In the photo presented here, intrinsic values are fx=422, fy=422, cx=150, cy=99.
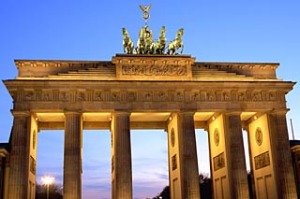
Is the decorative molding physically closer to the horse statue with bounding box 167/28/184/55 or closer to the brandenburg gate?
the brandenburg gate

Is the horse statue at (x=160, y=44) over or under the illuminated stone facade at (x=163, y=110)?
over

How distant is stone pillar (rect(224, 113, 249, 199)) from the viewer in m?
36.6

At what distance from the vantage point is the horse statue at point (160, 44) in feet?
133

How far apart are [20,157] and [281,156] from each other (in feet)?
74.1

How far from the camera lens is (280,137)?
38031 millimetres

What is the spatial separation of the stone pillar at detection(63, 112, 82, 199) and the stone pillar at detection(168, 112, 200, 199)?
29.0ft

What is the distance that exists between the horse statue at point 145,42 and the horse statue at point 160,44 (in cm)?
40

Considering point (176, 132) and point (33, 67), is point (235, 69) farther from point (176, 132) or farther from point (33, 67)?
point (33, 67)

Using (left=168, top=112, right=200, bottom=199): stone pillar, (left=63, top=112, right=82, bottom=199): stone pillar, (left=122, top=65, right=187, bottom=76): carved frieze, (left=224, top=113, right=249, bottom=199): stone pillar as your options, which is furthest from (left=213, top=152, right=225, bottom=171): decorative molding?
(left=63, top=112, right=82, bottom=199): stone pillar

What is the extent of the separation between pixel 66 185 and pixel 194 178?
10.8 m

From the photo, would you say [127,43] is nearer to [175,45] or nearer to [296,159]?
[175,45]

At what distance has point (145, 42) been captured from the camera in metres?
40.9

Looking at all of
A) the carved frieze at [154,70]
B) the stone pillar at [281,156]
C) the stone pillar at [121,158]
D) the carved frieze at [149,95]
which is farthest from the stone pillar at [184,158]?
the stone pillar at [281,156]

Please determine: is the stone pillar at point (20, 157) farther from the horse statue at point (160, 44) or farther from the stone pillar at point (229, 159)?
the stone pillar at point (229, 159)
